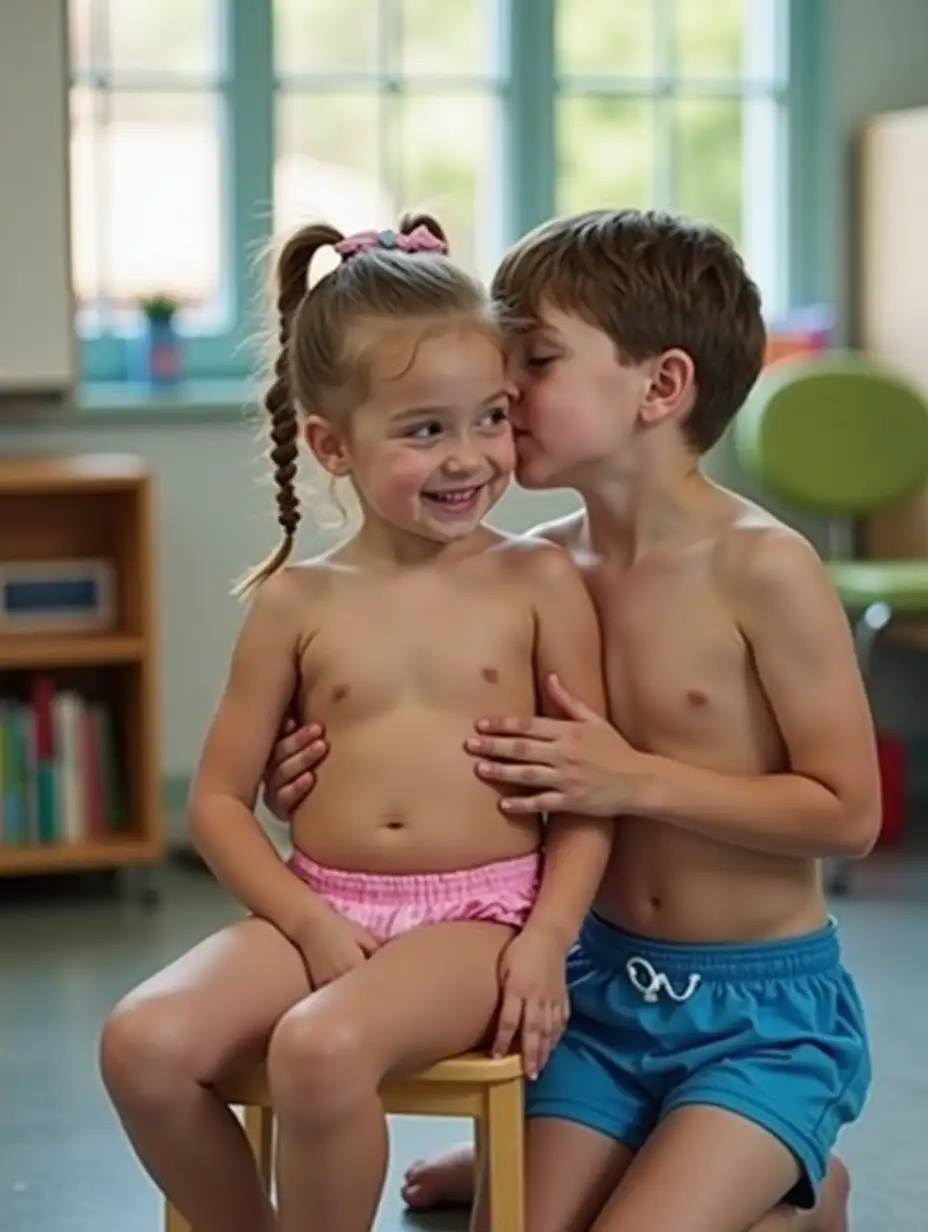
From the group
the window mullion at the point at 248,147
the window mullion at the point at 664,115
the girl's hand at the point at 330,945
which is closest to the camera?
the girl's hand at the point at 330,945

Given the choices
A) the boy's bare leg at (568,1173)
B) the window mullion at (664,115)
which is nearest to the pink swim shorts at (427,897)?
the boy's bare leg at (568,1173)

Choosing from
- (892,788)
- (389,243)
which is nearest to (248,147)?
(892,788)

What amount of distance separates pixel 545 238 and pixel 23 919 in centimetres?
A: 179

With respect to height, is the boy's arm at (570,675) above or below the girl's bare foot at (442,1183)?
above

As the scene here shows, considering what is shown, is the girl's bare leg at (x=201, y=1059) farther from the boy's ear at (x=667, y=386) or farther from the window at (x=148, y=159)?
the window at (x=148, y=159)

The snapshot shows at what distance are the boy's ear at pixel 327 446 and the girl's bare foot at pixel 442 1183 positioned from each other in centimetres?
74

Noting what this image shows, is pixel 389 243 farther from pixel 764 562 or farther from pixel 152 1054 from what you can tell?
pixel 152 1054

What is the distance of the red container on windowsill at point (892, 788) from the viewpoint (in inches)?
147

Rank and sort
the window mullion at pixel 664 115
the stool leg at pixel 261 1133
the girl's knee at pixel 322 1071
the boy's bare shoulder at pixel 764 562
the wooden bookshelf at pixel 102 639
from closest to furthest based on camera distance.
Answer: the girl's knee at pixel 322 1071 → the boy's bare shoulder at pixel 764 562 → the stool leg at pixel 261 1133 → the wooden bookshelf at pixel 102 639 → the window mullion at pixel 664 115

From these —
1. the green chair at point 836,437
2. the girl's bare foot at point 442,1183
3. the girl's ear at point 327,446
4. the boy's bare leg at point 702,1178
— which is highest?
the girl's ear at point 327,446

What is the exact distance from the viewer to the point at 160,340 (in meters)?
3.86

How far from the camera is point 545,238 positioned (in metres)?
1.86

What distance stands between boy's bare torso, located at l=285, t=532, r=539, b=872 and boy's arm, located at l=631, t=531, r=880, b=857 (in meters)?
0.13

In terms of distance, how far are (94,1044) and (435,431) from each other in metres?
1.27
